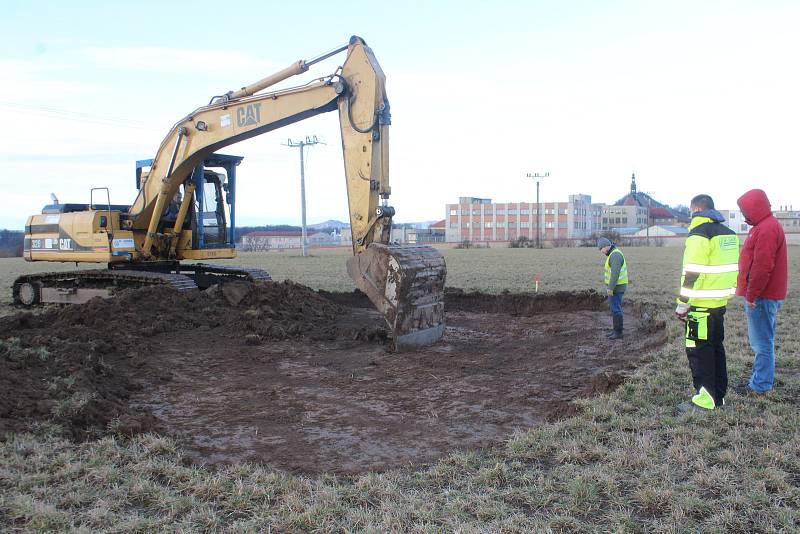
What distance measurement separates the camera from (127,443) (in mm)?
5512

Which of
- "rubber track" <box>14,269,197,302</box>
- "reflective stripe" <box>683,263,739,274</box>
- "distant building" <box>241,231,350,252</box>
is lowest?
"distant building" <box>241,231,350,252</box>

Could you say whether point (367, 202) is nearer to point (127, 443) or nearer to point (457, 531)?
point (127, 443)

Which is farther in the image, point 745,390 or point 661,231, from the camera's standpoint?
point 661,231

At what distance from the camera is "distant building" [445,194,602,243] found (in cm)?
11269

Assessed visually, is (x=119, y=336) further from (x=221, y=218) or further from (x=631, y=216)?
(x=631, y=216)

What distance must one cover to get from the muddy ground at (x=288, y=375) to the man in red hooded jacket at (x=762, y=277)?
→ 1.46 metres

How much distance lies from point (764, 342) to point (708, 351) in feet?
2.83

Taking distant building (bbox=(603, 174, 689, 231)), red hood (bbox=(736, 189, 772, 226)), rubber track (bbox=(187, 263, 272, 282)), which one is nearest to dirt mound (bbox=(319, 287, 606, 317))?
rubber track (bbox=(187, 263, 272, 282))

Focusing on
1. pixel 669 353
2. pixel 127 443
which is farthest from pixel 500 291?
pixel 127 443

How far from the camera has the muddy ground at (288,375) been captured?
19.1 feet

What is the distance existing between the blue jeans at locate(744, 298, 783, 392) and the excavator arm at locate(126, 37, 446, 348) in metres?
4.33

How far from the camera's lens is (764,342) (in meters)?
6.64

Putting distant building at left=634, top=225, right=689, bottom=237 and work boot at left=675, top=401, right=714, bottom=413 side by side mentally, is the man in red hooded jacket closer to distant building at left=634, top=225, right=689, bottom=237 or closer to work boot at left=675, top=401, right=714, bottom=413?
work boot at left=675, top=401, right=714, bottom=413

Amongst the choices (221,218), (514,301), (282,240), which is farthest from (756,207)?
(282,240)
